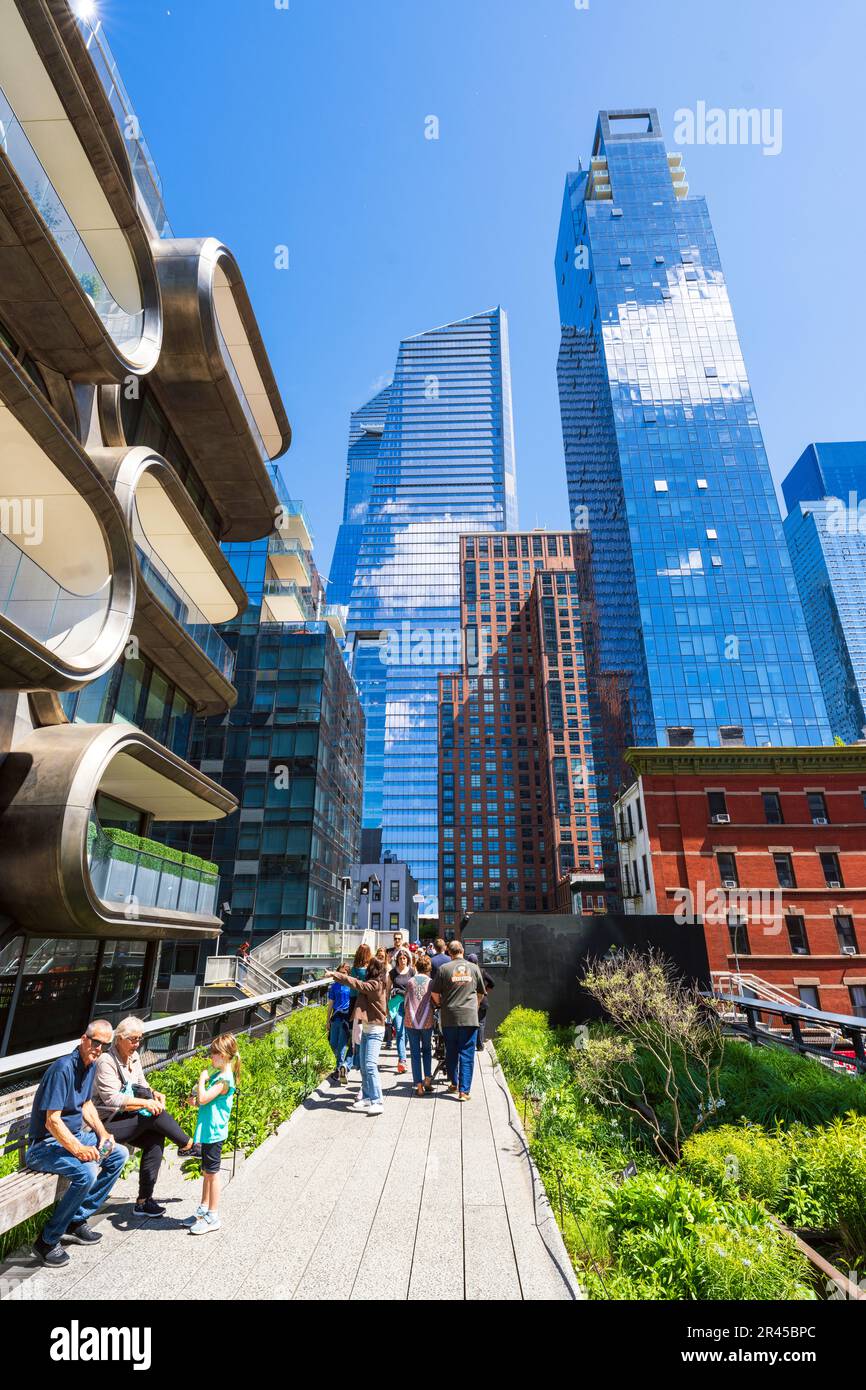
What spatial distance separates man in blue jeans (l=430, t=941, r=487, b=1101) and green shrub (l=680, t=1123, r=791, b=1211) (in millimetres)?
3013

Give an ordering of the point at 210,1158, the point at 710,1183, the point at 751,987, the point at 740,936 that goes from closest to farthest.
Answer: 1. the point at 210,1158
2. the point at 710,1183
3. the point at 751,987
4. the point at 740,936

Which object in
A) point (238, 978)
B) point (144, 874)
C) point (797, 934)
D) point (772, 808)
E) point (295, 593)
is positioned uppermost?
point (295, 593)

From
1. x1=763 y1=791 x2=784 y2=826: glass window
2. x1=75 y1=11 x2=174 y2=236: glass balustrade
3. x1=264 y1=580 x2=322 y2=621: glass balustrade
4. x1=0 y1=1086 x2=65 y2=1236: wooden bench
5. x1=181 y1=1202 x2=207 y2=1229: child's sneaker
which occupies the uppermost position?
x1=264 y1=580 x2=322 y2=621: glass balustrade

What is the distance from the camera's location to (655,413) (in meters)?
106

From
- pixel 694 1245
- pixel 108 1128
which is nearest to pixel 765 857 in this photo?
pixel 694 1245

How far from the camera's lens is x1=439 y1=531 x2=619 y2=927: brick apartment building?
112438 millimetres

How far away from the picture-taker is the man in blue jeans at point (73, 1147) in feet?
14.7

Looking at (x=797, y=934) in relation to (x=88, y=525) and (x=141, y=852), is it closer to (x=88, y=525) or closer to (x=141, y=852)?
(x=141, y=852)

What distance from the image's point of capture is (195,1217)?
205 inches

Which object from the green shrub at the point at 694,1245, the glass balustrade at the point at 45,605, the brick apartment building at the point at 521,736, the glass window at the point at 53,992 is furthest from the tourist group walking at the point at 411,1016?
the brick apartment building at the point at 521,736

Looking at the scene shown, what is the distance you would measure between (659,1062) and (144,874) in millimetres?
Result: 11379

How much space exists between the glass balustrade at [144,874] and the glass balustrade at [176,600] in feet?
19.4

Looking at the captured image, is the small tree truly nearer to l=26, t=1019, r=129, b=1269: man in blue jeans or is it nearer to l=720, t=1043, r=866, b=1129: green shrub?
l=720, t=1043, r=866, b=1129: green shrub

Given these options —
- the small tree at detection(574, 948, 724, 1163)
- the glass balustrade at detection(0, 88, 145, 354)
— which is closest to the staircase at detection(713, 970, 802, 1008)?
the small tree at detection(574, 948, 724, 1163)
